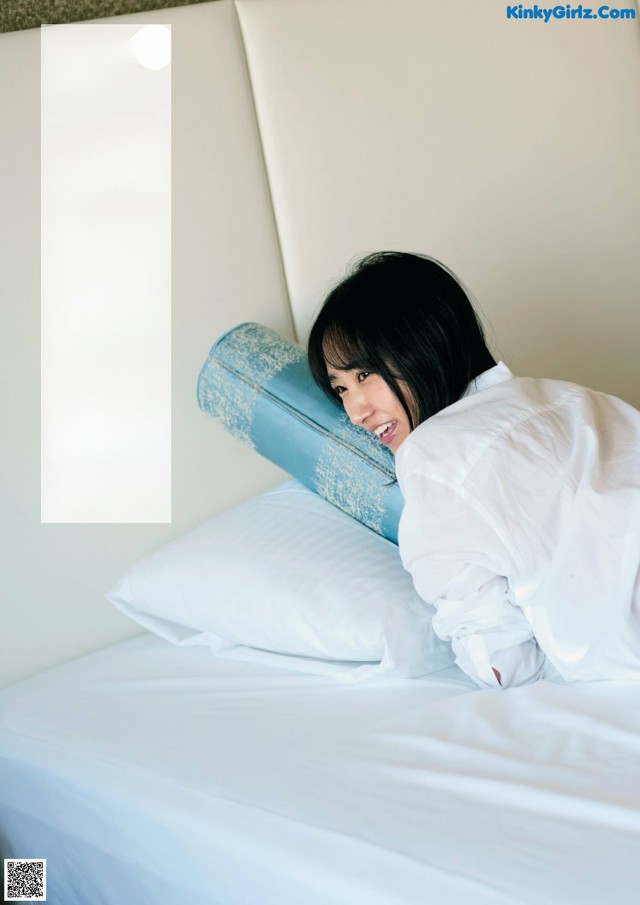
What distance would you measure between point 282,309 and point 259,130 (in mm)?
367

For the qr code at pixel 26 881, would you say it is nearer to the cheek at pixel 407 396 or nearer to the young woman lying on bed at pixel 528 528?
the young woman lying on bed at pixel 528 528

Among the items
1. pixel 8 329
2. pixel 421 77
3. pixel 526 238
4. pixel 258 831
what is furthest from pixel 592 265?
pixel 258 831

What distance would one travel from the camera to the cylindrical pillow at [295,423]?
5.26 ft

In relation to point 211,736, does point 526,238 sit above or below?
above

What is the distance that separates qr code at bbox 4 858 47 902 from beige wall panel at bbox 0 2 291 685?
0.32m

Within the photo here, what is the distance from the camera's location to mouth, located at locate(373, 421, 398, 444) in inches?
63.5

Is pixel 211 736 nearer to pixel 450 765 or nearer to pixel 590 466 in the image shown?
pixel 450 765

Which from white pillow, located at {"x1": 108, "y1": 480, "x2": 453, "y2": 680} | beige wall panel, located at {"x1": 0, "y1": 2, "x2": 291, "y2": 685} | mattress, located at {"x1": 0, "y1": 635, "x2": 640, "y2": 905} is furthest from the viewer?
beige wall panel, located at {"x1": 0, "y1": 2, "x2": 291, "y2": 685}

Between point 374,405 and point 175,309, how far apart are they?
49 centimetres

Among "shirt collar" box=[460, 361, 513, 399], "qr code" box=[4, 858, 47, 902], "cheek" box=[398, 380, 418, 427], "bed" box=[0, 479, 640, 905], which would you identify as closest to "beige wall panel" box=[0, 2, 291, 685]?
"bed" box=[0, 479, 640, 905]

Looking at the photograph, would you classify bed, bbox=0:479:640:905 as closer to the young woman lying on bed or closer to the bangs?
the young woman lying on bed

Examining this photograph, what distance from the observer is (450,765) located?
3.76 ft

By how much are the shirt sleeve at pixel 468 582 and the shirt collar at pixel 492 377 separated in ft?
0.84

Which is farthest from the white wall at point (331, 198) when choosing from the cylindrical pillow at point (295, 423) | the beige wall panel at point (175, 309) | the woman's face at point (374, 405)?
the woman's face at point (374, 405)
